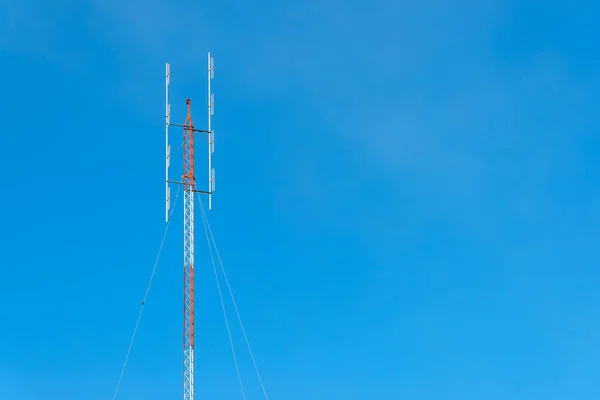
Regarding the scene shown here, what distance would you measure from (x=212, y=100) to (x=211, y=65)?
133 inches

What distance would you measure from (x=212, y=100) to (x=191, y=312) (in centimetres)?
2111

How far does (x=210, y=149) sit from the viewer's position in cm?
11188

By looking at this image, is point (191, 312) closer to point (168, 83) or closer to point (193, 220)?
Answer: point (193, 220)

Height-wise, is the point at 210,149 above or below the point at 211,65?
below

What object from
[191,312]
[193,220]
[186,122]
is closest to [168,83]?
[186,122]

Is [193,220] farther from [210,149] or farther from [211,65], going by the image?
[211,65]

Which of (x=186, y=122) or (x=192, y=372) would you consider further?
(x=186, y=122)

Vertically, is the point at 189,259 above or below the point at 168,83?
below

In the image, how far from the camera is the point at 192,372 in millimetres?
104562

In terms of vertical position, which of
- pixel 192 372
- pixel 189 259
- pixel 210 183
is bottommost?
pixel 192 372

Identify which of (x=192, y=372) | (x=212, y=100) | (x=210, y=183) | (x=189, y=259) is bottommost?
(x=192, y=372)

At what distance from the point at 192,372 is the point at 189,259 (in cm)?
1026

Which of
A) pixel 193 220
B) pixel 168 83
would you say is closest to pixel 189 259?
pixel 193 220

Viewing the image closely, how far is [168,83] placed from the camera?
369 feet
